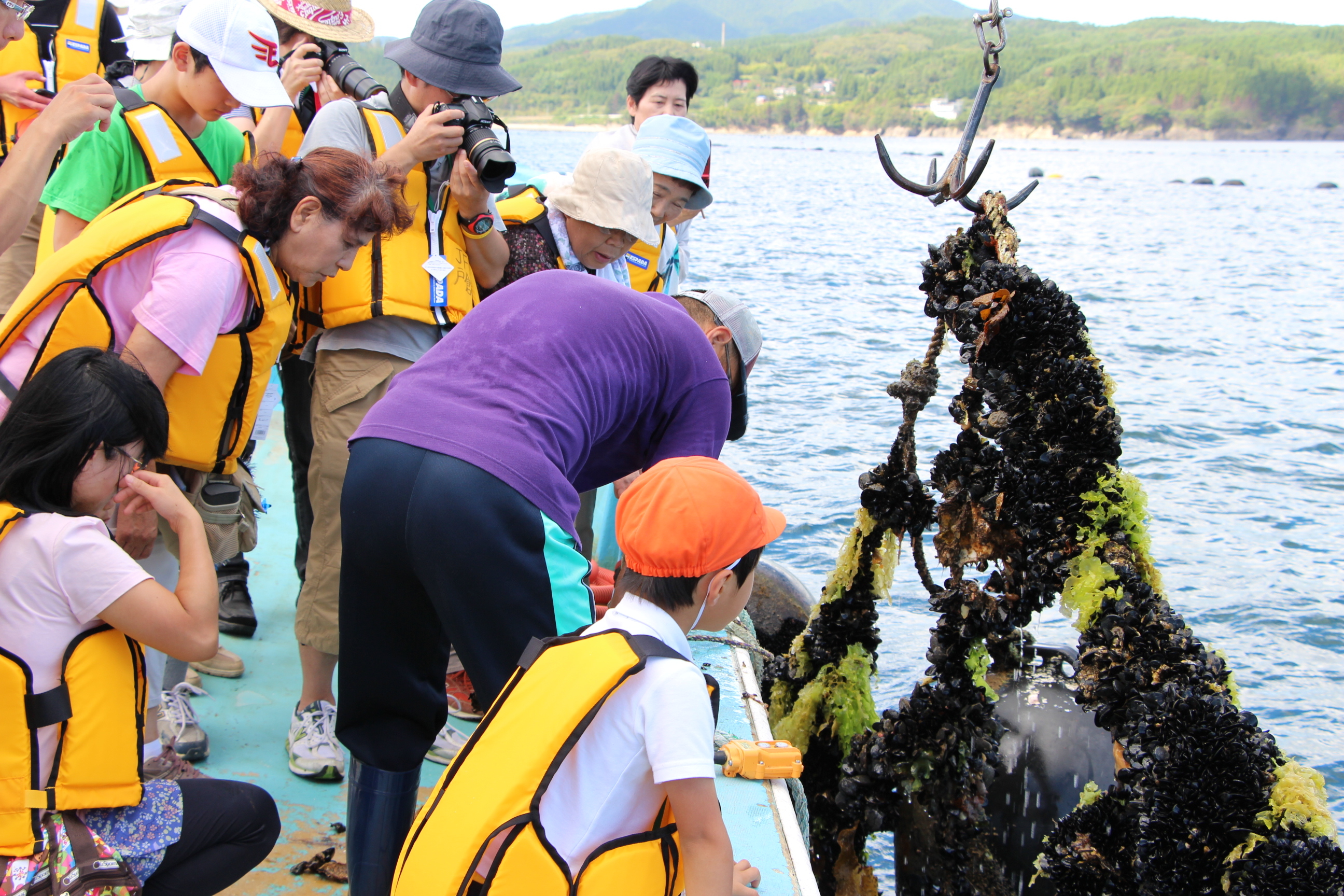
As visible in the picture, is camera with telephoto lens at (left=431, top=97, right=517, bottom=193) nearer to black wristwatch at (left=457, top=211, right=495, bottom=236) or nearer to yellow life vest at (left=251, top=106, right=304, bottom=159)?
black wristwatch at (left=457, top=211, right=495, bottom=236)

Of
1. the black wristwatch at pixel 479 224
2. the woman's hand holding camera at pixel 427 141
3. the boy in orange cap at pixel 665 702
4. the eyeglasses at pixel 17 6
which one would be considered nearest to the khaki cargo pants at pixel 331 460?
the black wristwatch at pixel 479 224

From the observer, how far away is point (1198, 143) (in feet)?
332

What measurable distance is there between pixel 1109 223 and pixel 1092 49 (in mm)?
117311

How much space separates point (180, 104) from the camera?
314 cm

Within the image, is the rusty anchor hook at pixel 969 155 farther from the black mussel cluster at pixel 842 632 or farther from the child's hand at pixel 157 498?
the child's hand at pixel 157 498

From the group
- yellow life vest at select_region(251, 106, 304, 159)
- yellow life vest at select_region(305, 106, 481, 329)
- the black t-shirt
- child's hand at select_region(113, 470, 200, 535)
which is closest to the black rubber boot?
child's hand at select_region(113, 470, 200, 535)

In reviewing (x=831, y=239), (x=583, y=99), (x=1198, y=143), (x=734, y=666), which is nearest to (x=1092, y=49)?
(x=1198, y=143)

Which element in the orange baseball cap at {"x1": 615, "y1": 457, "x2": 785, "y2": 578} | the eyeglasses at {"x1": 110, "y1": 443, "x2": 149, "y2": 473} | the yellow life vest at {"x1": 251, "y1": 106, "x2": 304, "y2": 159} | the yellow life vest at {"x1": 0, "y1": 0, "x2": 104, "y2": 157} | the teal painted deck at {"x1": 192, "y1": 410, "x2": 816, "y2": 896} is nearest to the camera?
the orange baseball cap at {"x1": 615, "y1": 457, "x2": 785, "y2": 578}

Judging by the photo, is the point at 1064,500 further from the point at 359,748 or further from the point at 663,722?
the point at 359,748

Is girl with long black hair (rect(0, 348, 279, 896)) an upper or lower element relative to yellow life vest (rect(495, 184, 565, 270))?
lower

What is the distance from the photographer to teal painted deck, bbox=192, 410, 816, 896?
2680mm

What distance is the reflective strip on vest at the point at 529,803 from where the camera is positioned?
171cm

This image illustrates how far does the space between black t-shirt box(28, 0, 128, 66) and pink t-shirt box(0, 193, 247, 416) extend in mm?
2436

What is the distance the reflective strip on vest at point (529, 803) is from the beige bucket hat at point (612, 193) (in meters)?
1.61
